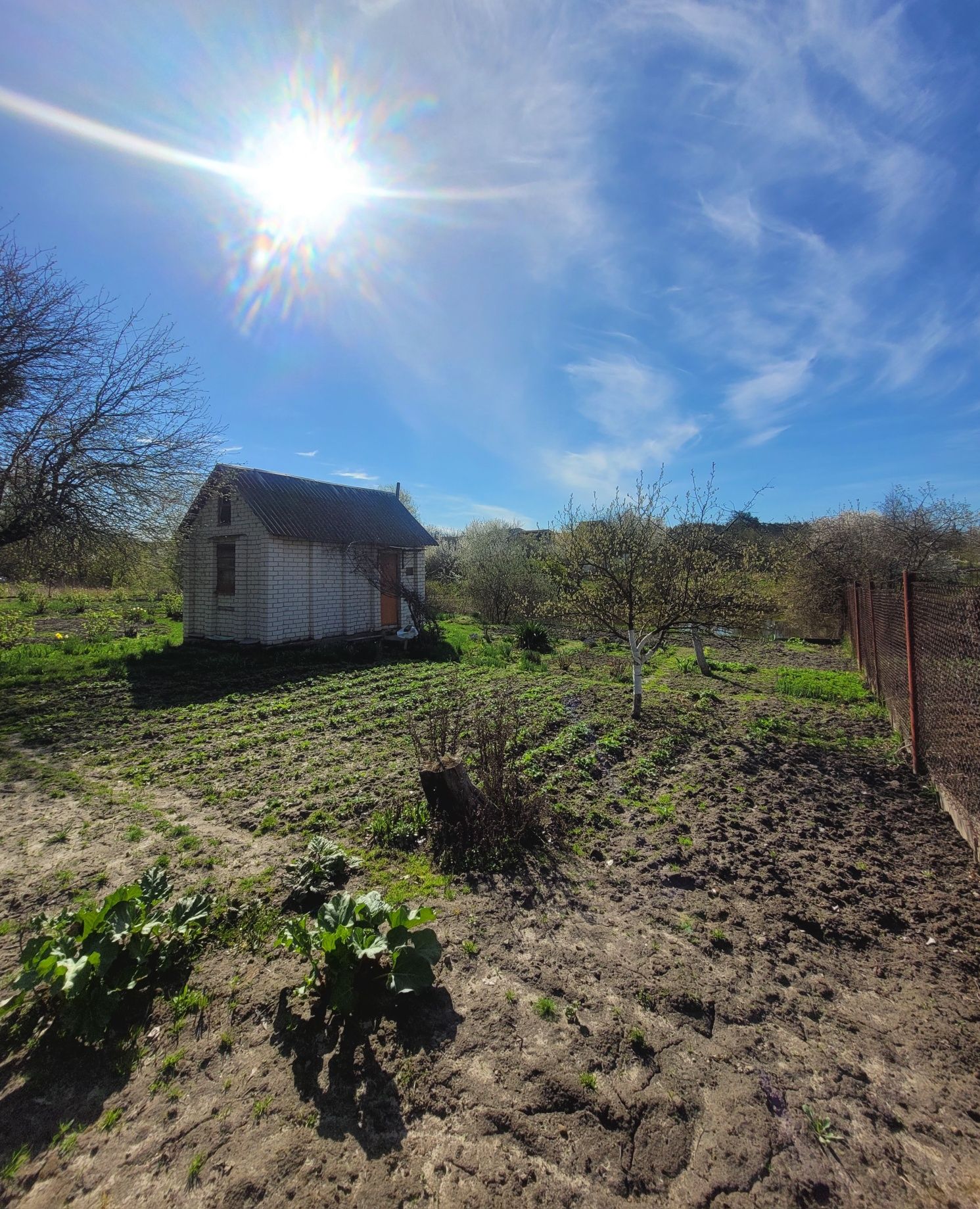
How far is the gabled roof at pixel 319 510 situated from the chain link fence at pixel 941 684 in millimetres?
11606

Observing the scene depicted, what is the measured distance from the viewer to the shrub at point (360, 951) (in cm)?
232

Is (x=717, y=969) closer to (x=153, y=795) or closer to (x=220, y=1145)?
(x=220, y=1145)

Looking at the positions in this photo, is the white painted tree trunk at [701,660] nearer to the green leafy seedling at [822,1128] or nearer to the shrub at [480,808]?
the shrub at [480,808]

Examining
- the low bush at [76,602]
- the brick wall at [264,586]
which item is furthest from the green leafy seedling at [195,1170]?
the low bush at [76,602]

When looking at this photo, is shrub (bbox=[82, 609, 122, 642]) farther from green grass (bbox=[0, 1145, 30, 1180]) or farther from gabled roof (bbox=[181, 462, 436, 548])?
green grass (bbox=[0, 1145, 30, 1180])

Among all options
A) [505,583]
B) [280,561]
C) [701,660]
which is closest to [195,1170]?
[701,660]

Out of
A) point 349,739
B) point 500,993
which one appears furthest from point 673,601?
point 500,993

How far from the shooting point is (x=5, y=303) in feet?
21.9

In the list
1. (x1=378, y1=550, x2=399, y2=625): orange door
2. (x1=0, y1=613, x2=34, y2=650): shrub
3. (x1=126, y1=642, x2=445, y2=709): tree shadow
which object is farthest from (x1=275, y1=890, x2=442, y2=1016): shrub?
(x1=378, y1=550, x2=399, y2=625): orange door

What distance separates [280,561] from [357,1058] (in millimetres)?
11412

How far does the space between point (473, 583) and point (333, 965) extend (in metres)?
19.2

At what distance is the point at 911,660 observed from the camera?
523 cm

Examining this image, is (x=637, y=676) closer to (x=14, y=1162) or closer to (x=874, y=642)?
(x=874, y=642)

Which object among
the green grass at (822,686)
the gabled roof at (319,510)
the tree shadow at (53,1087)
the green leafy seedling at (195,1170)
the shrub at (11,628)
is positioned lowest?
the green leafy seedling at (195,1170)
